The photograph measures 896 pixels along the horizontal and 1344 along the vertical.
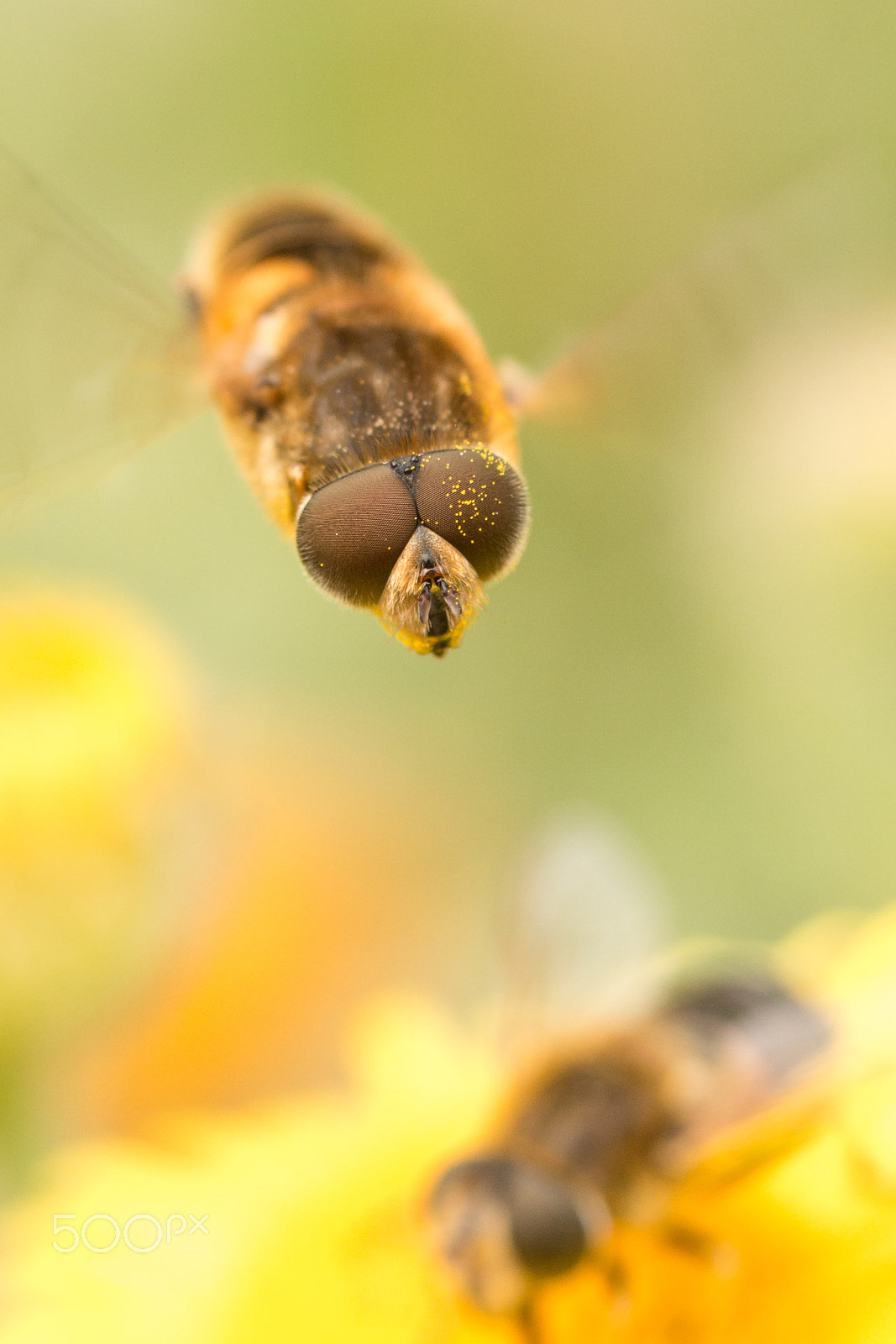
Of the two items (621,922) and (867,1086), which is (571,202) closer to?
(621,922)

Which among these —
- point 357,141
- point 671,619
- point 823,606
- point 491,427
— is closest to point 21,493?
point 491,427

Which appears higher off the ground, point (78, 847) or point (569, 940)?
point (78, 847)

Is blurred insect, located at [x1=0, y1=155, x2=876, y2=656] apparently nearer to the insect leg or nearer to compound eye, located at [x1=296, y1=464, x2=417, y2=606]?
compound eye, located at [x1=296, y1=464, x2=417, y2=606]

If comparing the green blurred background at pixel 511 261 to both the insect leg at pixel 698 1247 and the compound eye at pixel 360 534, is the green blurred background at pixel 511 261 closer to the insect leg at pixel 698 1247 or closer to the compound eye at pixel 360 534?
the insect leg at pixel 698 1247

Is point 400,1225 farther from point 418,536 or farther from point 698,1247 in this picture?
point 418,536

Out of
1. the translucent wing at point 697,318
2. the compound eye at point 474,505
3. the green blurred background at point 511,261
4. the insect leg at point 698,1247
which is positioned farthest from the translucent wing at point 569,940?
the green blurred background at point 511,261

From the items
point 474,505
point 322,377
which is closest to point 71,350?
point 322,377
